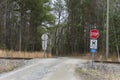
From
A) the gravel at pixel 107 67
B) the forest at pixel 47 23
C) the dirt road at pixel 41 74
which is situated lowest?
the gravel at pixel 107 67

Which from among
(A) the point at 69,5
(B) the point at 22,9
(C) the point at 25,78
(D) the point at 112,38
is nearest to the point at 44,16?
(B) the point at 22,9

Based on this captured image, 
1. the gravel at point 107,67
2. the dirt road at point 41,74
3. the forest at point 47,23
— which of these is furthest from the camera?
the forest at point 47,23

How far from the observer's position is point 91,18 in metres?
47.7

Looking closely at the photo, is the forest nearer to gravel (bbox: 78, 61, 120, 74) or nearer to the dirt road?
gravel (bbox: 78, 61, 120, 74)

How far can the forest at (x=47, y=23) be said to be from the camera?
137 ft

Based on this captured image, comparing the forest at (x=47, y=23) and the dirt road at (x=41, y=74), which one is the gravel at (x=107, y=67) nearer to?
the dirt road at (x=41, y=74)

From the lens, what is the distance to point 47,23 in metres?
47.0

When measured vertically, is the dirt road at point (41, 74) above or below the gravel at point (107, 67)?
above

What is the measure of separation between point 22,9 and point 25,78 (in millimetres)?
32459

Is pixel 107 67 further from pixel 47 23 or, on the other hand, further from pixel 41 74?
pixel 47 23

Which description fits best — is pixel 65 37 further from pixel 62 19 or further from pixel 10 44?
pixel 10 44

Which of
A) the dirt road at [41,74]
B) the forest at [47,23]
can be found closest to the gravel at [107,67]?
the dirt road at [41,74]

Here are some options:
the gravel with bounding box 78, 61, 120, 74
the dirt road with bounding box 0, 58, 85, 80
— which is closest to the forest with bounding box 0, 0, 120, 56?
the gravel with bounding box 78, 61, 120, 74

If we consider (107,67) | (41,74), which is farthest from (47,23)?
(41,74)
